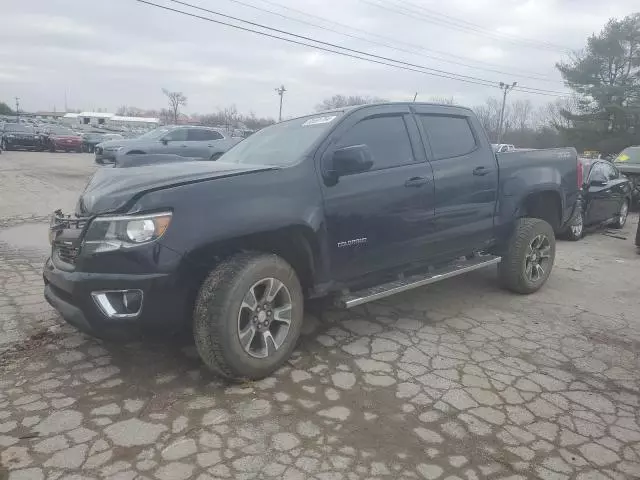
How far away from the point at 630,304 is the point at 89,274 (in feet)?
17.5

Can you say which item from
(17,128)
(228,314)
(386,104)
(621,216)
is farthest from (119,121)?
(228,314)

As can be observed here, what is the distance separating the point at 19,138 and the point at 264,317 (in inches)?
1135

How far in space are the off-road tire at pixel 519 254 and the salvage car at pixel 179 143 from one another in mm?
11718

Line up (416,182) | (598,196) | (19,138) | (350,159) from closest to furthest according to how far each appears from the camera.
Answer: (350,159), (416,182), (598,196), (19,138)

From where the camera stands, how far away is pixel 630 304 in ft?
18.2

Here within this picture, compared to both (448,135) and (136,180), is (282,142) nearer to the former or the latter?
(136,180)

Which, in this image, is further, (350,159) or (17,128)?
(17,128)

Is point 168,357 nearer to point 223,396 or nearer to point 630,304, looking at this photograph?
point 223,396

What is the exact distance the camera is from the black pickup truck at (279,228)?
3.07 m

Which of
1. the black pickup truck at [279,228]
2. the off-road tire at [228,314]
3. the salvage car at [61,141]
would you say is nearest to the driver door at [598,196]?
the black pickup truck at [279,228]

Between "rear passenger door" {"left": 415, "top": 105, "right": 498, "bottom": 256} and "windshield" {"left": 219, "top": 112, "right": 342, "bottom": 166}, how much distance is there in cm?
100

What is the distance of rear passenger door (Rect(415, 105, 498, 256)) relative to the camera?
14.8 ft

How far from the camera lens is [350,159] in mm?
3627

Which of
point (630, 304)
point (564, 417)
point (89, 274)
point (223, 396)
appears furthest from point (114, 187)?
point (630, 304)
